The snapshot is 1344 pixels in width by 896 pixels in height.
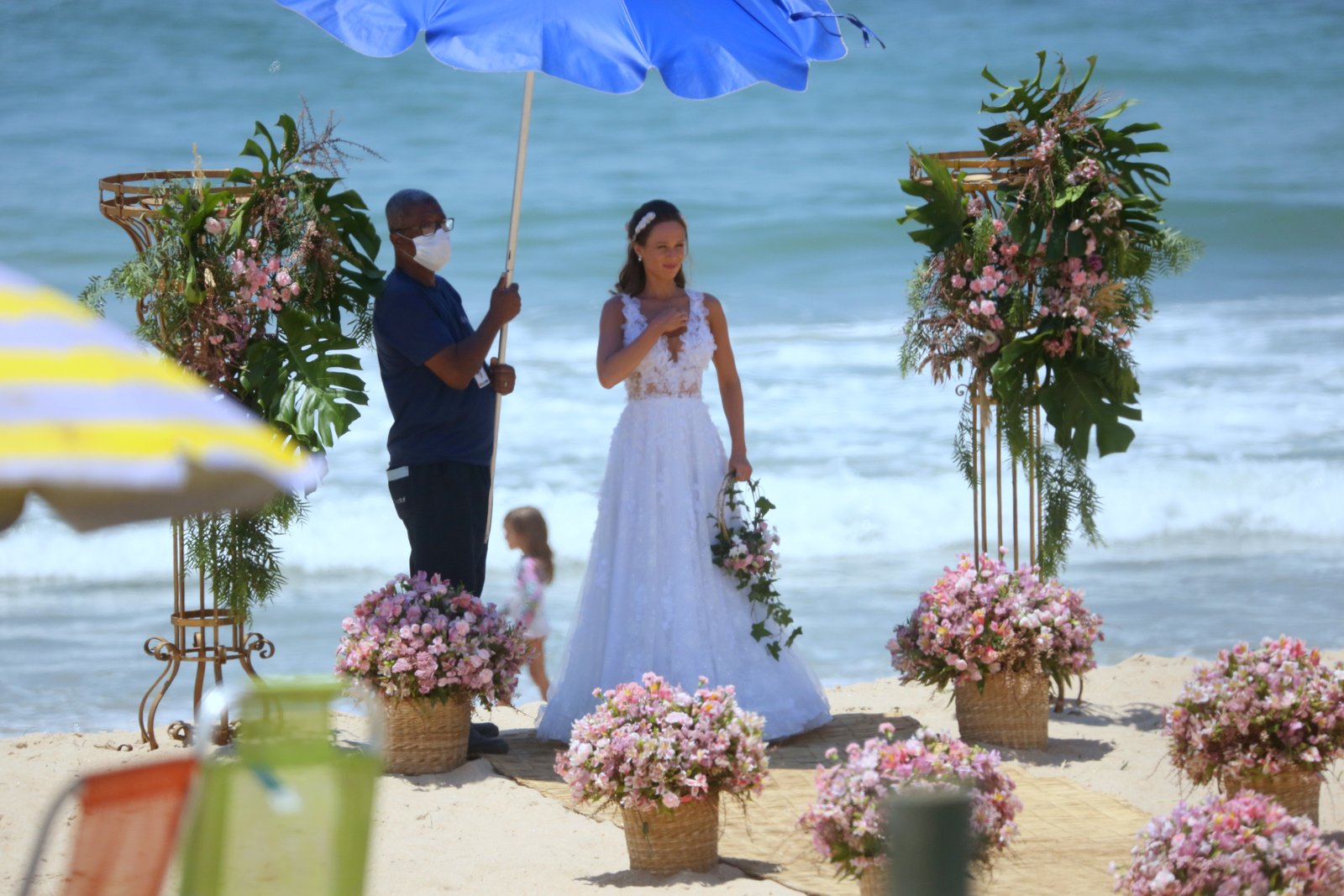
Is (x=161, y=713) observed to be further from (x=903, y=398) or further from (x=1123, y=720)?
(x=903, y=398)

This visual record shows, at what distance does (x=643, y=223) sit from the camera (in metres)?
6.46

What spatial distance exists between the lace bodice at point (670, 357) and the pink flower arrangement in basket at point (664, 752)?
74.1 inches

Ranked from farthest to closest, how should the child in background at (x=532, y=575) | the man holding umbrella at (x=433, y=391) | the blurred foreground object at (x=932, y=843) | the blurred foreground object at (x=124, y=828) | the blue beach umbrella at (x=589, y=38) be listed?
1. the child in background at (x=532, y=575)
2. the man holding umbrella at (x=433, y=391)
3. the blue beach umbrella at (x=589, y=38)
4. the blurred foreground object at (x=124, y=828)
5. the blurred foreground object at (x=932, y=843)

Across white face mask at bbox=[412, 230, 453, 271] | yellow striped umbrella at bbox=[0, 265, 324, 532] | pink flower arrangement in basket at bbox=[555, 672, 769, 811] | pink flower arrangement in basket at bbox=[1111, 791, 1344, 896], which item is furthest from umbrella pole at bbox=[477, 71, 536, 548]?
yellow striped umbrella at bbox=[0, 265, 324, 532]

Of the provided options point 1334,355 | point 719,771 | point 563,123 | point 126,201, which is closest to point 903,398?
point 1334,355

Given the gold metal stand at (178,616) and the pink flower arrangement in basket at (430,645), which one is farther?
the gold metal stand at (178,616)

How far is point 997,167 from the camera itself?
268 inches

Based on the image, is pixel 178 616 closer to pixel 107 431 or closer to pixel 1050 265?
pixel 1050 265

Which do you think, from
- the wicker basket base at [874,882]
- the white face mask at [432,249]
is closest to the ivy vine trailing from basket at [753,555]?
the white face mask at [432,249]

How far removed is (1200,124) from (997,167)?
19.3m

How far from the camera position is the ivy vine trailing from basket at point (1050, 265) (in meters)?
6.64

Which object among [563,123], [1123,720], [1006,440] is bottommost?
[1123,720]

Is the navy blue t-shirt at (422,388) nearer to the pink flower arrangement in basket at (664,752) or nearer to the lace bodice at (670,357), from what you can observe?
the lace bodice at (670,357)

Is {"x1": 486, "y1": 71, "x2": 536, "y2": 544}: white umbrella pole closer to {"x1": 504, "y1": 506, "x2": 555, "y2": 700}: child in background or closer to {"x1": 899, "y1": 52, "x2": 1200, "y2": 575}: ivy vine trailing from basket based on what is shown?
{"x1": 504, "y1": 506, "x2": 555, "y2": 700}: child in background
